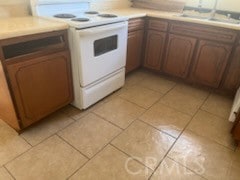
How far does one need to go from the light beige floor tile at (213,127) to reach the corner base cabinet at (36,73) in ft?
4.21

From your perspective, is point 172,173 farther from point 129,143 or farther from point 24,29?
point 24,29

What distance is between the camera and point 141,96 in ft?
7.36

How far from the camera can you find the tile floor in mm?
1342

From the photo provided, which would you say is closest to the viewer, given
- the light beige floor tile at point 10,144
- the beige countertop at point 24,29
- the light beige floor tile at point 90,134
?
the beige countertop at point 24,29

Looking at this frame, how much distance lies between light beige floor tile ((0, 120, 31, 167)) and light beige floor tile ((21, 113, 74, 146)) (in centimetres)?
5

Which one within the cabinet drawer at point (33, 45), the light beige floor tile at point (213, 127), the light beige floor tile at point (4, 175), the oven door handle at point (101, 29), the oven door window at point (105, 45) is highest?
the oven door handle at point (101, 29)

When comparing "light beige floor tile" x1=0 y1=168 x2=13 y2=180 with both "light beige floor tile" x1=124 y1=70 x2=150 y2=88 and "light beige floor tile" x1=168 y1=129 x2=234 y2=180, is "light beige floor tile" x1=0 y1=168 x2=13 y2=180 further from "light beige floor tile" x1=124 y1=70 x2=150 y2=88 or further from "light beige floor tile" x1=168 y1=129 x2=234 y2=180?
"light beige floor tile" x1=124 y1=70 x2=150 y2=88

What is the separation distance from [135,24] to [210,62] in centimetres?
99

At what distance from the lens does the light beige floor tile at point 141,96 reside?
2128mm

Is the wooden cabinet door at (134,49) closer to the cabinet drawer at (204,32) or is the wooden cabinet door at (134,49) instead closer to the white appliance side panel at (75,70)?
the cabinet drawer at (204,32)

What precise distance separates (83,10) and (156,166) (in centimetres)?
187

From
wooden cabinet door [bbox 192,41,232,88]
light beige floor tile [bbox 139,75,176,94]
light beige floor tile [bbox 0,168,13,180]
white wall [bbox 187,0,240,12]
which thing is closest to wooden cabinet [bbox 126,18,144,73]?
light beige floor tile [bbox 139,75,176,94]

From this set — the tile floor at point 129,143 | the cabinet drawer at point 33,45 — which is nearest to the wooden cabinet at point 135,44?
the tile floor at point 129,143

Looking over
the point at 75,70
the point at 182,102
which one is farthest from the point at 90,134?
the point at 182,102
